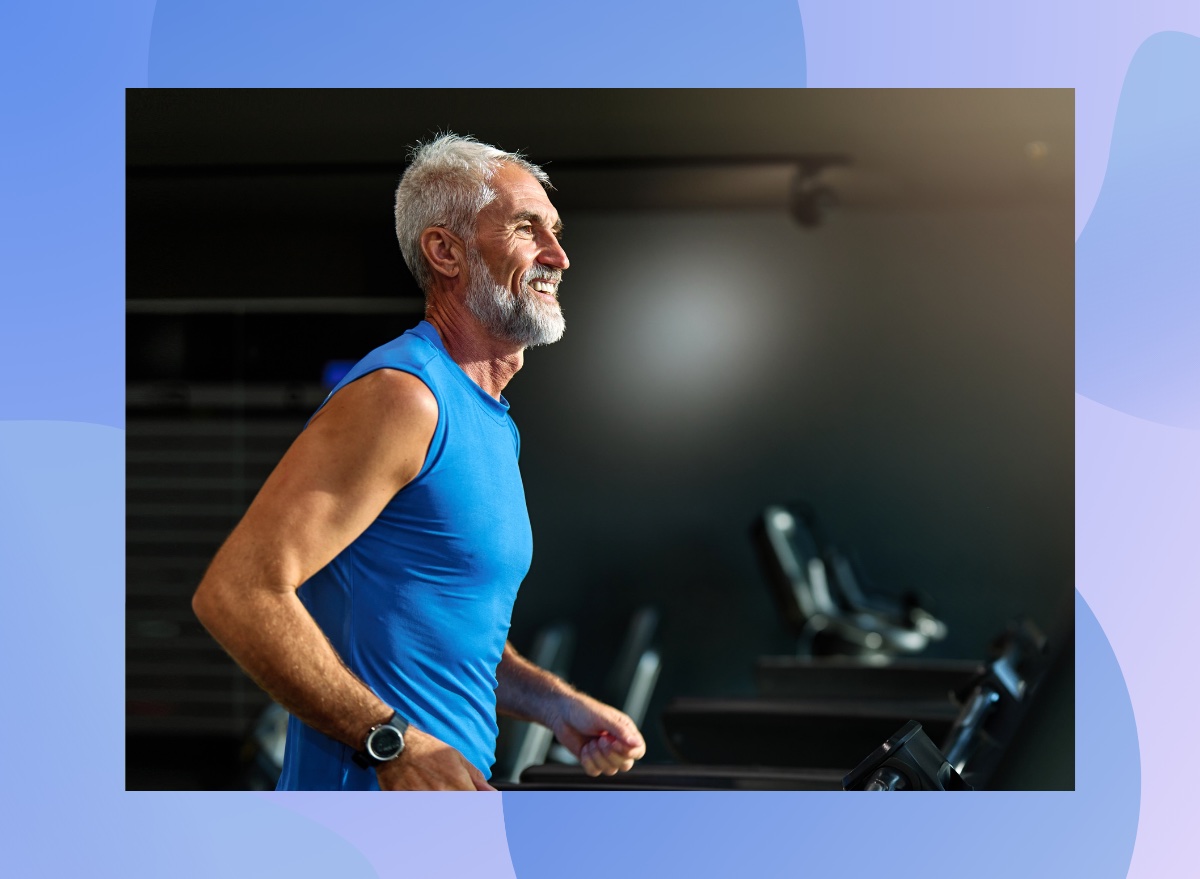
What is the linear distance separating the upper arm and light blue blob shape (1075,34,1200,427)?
105 centimetres

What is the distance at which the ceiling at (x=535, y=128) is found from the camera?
→ 6.26ft

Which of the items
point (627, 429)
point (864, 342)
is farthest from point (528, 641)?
point (864, 342)

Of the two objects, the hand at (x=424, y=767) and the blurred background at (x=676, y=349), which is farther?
the blurred background at (x=676, y=349)

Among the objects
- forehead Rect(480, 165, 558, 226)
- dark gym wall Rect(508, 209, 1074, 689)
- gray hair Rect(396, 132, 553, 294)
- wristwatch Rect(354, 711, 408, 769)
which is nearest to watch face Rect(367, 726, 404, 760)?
wristwatch Rect(354, 711, 408, 769)

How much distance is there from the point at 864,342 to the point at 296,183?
3.09 meters

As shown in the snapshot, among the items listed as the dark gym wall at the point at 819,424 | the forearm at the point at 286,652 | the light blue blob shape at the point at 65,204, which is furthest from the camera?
the dark gym wall at the point at 819,424

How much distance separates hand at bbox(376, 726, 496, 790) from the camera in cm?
170

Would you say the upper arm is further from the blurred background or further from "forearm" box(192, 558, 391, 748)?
the blurred background

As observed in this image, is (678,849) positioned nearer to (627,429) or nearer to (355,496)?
(355,496)

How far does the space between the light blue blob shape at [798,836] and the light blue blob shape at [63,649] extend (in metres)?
0.58

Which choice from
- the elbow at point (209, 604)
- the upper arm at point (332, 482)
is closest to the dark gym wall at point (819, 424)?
the upper arm at point (332, 482)

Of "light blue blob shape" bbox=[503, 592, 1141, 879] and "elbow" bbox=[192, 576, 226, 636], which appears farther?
"light blue blob shape" bbox=[503, 592, 1141, 879]
